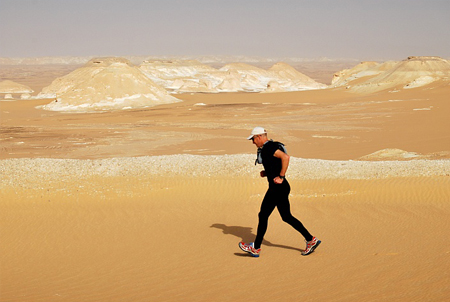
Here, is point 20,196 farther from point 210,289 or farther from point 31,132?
point 31,132

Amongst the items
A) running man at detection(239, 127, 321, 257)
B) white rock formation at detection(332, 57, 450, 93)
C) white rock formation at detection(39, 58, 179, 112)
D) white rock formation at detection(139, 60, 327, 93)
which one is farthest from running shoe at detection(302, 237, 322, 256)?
white rock formation at detection(139, 60, 327, 93)

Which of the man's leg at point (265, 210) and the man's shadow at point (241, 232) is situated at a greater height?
the man's leg at point (265, 210)

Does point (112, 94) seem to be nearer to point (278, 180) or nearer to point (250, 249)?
point (250, 249)

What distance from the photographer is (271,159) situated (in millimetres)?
5688

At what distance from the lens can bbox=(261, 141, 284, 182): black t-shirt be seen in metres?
5.69

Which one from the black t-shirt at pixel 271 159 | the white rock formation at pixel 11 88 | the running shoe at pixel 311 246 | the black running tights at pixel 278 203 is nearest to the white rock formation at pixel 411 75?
the white rock formation at pixel 11 88

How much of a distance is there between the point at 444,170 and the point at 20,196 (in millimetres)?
9501

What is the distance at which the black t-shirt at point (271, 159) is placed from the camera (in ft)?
18.7

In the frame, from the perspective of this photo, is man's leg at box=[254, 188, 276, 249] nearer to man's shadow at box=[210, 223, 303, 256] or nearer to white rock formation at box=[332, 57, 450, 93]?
man's shadow at box=[210, 223, 303, 256]

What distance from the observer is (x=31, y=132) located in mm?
33625

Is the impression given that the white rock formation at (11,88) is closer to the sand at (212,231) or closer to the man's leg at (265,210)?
the sand at (212,231)

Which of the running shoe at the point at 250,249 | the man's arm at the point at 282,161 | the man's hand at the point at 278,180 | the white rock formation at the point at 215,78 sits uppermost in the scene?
the white rock formation at the point at 215,78

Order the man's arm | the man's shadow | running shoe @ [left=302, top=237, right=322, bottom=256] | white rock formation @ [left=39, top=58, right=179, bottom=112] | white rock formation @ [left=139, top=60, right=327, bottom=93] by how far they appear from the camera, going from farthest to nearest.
→ 1. white rock formation @ [left=139, top=60, right=327, bottom=93]
2. white rock formation @ [left=39, top=58, right=179, bottom=112]
3. the man's shadow
4. running shoe @ [left=302, top=237, right=322, bottom=256]
5. the man's arm

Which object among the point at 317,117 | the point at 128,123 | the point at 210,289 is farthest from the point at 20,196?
the point at 317,117
